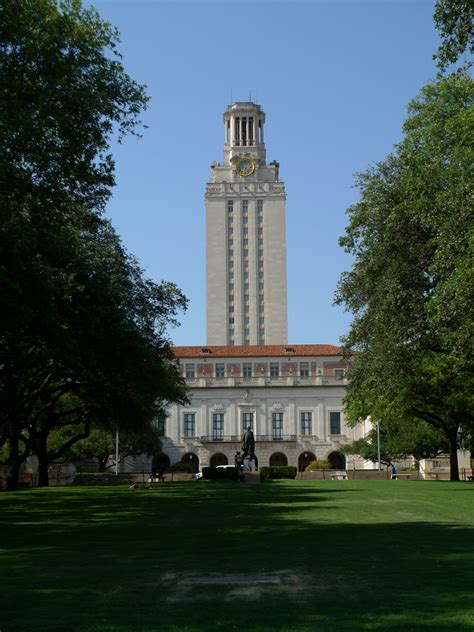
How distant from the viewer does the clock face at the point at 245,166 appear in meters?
164

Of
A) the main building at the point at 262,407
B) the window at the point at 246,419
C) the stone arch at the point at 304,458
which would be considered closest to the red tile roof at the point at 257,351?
the main building at the point at 262,407

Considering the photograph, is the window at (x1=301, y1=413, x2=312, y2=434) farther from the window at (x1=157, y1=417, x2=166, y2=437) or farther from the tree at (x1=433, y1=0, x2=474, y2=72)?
the tree at (x1=433, y1=0, x2=474, y2=72)

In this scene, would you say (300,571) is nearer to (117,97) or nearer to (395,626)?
(395,626)

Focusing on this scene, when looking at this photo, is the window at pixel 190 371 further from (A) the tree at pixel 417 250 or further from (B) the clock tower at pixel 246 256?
(A) the tree at pixel 417 250

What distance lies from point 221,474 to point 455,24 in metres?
44.8

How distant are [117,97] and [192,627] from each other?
18.6m

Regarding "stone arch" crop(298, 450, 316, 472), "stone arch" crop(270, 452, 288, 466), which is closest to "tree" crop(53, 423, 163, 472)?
"stone arch" crop(270, 452, 288, 466)

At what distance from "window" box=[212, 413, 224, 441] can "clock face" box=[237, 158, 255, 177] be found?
59.2 m

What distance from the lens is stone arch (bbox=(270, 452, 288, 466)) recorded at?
4710 inches

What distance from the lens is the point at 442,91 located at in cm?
3316

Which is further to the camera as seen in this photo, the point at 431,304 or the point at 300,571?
the point at 431,304

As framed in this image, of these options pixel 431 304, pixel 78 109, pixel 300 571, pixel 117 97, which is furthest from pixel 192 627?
pixel 431 304

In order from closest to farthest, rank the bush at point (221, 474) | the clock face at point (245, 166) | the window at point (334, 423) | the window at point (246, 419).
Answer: the bush at point (221, 474) → the window at point (334, 423) → the window at point (246, 419) → the clock face at point (245, 166)

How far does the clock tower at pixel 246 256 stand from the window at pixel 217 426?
111 ft
